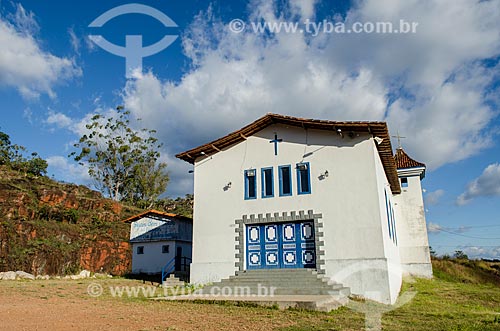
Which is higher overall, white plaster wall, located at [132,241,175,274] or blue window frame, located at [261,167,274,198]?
blue window frame, located at [261,167,274,198]

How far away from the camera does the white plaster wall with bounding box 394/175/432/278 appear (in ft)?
80.7

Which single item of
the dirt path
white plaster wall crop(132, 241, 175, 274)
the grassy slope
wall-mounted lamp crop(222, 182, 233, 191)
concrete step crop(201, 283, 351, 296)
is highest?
wall-mounted lamp crop(222, 182, 233, 191)

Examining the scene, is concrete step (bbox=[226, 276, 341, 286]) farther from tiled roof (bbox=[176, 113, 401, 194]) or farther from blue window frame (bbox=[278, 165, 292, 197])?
tiled roof (bbox=[176, 113, 401, 194])

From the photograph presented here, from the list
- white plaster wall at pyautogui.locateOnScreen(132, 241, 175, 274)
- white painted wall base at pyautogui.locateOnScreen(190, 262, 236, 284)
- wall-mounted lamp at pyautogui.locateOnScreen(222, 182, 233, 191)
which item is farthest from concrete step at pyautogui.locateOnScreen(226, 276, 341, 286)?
white plaster wall at pyautogui.locateOnScreen(132, 241, 175, 274)

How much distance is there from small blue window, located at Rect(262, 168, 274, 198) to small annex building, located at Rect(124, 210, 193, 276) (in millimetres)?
9519

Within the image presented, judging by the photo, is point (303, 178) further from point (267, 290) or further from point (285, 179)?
point (267, 290)

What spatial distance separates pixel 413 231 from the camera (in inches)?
992

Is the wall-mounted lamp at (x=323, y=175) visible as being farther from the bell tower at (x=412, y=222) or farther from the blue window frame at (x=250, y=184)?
the bell tower at (x=412, y=222)

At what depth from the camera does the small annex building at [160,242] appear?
24.9m

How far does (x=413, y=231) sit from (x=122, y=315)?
19.9 metres

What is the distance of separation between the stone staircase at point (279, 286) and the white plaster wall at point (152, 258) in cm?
931

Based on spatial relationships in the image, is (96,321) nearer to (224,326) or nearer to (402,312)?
(224,326)

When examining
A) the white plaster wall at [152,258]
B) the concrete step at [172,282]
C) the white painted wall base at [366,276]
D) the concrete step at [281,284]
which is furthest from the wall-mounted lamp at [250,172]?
the white plaster wall at [152,258]

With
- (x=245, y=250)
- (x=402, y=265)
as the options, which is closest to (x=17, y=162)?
(x=245, y=250)
